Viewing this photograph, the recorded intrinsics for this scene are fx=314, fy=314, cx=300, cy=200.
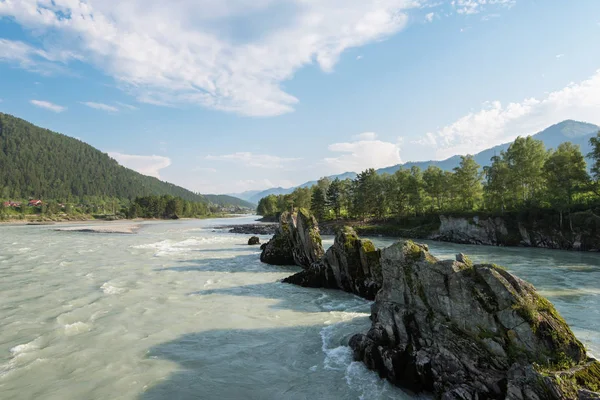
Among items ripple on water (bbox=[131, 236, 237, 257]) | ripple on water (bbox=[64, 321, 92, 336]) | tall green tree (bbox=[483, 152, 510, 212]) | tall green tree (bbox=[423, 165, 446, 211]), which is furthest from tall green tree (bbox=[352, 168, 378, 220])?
ripple on water (bbox=[64, 321, 92, 336])

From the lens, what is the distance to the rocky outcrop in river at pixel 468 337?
31.2ft

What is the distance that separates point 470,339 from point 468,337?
0.11 m

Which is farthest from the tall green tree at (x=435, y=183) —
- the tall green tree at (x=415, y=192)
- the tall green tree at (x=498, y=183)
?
the tall green tree at (x=498, y=183)

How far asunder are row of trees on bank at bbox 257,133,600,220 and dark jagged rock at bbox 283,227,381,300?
47771 millimetres

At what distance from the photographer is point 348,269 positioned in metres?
27.8

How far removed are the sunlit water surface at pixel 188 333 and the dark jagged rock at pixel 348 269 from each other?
1.43 m

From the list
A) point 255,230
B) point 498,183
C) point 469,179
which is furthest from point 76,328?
point 255,230

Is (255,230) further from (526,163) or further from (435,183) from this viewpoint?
(526,163)

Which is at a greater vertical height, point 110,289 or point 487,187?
point 487,187

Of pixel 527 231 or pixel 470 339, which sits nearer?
pixel 470 339

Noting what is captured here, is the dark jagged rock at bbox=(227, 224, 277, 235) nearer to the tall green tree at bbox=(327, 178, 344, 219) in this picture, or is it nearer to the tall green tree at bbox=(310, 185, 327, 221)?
the tall green tree at bbox=(310, 185, 327, 221)

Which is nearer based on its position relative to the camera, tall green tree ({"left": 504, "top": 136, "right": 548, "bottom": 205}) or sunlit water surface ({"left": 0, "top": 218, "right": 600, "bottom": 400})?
sunlit water surface ({"left": 0, "top": 218, "right": 600, "bottom": 400})

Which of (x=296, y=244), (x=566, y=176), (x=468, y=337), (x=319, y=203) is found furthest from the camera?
(x=319, y=203)

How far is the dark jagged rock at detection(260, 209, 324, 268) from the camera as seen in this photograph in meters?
37.5
